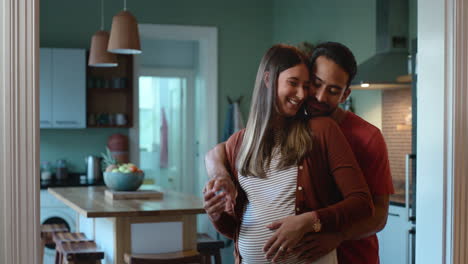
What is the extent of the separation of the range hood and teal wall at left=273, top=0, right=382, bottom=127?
0.67ft

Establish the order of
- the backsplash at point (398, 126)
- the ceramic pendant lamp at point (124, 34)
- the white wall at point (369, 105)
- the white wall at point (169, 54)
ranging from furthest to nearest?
the white wall at point (169, 54) < the white wall at point (369, 105) < the backsplash at point (398, 126) < the ceramic pendant lamp at point (124, 34)

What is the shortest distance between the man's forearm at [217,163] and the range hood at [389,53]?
88.3 inches

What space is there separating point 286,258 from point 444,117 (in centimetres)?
77

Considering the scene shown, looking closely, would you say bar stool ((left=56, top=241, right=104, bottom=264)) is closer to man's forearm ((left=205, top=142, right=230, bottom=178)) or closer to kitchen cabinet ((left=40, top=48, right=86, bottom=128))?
man's forearm ((left=205, top=142, right=230, bottom=178))

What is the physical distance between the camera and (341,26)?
5117 mm

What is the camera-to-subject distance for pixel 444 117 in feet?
7.13

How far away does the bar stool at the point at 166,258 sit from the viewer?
11.2 ft

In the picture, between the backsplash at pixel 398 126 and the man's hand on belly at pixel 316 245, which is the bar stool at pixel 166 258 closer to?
the man's hand on belly at pixel 316 245

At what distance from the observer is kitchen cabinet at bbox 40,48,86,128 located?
604 centimetres

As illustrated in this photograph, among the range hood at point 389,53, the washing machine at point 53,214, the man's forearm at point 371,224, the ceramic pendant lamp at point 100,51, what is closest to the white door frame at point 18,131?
the man's forearm at point 371,224

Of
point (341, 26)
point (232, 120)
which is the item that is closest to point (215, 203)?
point (341, 26)

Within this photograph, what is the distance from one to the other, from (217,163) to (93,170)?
4.29 m

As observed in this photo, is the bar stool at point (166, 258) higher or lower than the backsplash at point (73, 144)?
lower

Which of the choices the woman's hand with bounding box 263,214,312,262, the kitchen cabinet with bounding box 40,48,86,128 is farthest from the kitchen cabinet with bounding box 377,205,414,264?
the kitchen cabinet with bounding box 40,48,86,128
